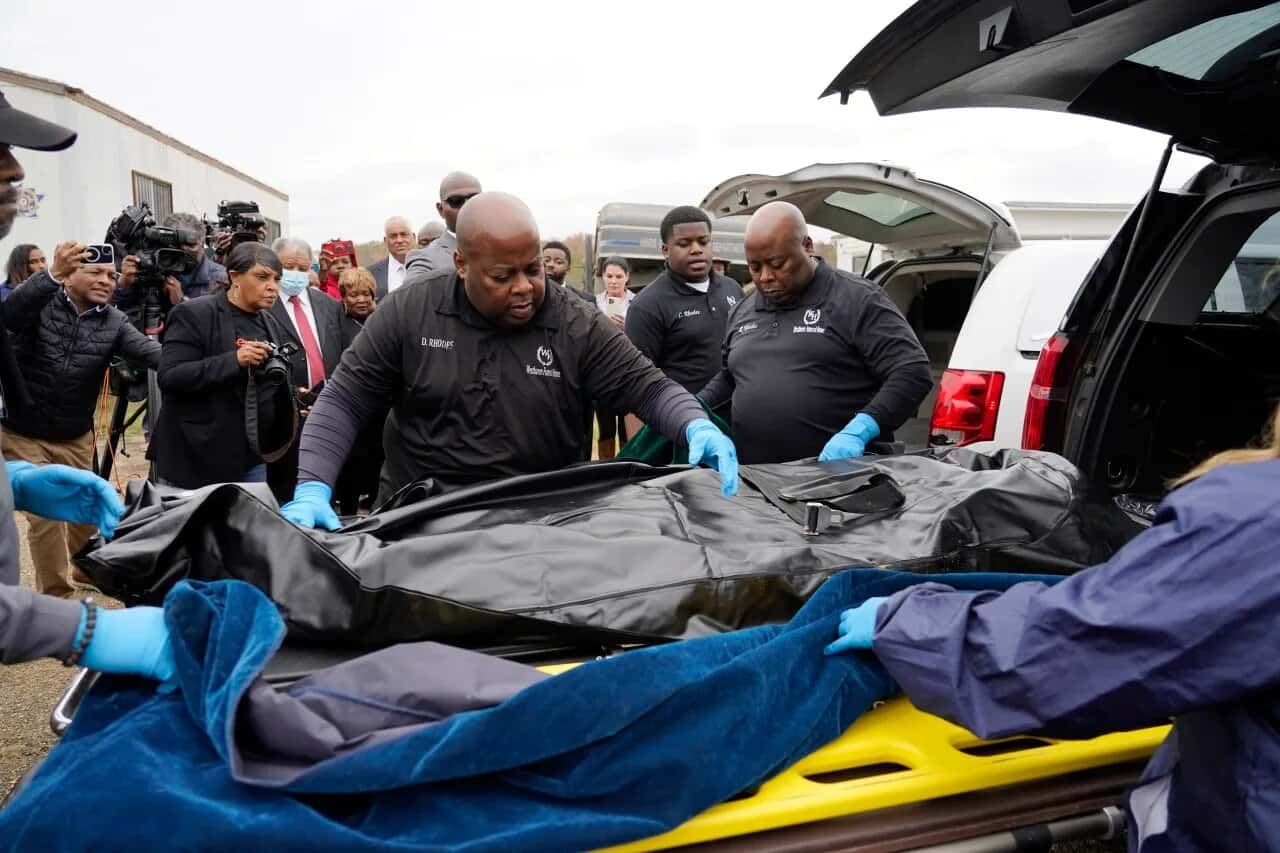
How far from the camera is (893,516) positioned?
6.40 feet

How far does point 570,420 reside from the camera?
2592 millimetres

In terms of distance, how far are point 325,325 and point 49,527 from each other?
166cm

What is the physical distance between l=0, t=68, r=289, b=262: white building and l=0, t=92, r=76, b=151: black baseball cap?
917 centimetres

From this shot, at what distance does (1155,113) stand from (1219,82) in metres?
0.14

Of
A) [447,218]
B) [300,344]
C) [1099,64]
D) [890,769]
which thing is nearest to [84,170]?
[300,344]

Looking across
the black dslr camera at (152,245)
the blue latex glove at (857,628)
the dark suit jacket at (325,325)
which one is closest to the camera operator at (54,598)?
the blue latex glove at (857,628)

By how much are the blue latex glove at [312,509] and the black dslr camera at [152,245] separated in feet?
12.2

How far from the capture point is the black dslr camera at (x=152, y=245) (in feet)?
17.0

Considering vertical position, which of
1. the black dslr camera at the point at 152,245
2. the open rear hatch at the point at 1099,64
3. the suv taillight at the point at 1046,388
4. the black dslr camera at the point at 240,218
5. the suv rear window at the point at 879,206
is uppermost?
the open rear hatch at the point at 1099,64

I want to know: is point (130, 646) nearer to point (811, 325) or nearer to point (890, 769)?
point (890, 769)

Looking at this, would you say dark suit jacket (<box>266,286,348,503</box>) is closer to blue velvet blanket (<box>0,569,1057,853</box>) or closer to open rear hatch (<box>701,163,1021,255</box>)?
open rear hatch (<box>701,163,1021,255</box>)

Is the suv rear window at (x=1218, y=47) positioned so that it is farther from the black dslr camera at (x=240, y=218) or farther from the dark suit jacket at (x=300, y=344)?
the black dslr camera at (x=240, y=218)

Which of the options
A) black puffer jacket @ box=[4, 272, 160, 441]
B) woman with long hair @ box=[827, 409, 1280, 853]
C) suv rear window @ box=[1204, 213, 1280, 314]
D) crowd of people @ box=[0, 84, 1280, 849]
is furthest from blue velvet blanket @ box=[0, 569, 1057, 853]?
black puffer jacket @ box=[4, 272, 160, 441]

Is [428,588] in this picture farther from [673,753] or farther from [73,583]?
[73,583]
